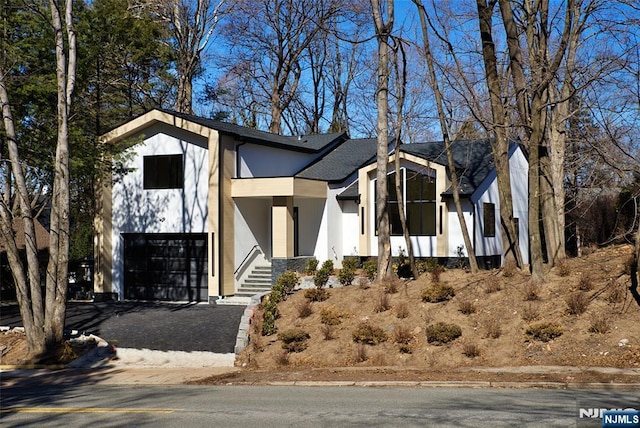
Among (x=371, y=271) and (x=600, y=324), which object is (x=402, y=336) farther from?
(x=371, y=271)

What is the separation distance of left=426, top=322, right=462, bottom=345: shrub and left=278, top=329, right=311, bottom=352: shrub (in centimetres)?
315

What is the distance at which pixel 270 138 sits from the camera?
29625 mm

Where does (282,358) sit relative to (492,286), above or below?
below

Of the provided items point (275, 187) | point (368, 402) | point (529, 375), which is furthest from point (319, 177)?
point (368, 402)

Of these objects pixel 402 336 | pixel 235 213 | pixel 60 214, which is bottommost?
pixel 402 336

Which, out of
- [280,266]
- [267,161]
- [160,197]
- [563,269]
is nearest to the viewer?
[563,269]

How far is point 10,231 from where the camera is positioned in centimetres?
1903

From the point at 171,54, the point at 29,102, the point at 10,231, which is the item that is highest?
the point at 171,54

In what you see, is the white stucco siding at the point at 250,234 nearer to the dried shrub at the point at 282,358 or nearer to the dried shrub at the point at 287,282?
the dried shrub at the point at 287,282

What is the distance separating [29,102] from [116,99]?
871 cm

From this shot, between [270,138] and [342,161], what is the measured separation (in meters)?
3.59

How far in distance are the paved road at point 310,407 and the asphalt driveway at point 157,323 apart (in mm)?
5548

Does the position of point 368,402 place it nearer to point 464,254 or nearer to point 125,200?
point 464,254

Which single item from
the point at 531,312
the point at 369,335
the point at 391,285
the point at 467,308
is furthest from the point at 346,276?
the point at 531,312
